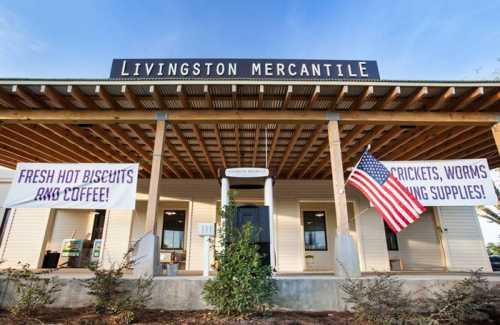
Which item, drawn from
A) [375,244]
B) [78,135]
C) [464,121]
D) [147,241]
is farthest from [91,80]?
[375,244]

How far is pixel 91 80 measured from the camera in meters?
4.52

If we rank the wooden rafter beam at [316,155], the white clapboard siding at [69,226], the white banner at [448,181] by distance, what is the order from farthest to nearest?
the white clapboard siding at [69,226] < the wooden rafter beam at [316,155] < the white banner at [448,181]

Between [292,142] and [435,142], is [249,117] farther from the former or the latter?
[435,142]

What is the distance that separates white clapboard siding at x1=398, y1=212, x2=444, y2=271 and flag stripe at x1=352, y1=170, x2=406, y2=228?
22.2ft

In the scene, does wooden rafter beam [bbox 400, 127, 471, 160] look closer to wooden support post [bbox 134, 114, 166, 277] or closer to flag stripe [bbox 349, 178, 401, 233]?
flag stripe [bbox 349, 178, 401, 233]

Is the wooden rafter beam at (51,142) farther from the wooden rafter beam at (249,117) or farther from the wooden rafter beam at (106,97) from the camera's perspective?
the wooden rafter beam at (106,97)

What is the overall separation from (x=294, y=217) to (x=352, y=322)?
20.1 ft

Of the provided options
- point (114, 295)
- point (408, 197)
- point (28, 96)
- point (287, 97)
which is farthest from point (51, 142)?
point (408, 197)

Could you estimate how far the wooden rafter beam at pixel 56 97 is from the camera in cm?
454

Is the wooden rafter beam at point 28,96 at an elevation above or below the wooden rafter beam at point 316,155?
above

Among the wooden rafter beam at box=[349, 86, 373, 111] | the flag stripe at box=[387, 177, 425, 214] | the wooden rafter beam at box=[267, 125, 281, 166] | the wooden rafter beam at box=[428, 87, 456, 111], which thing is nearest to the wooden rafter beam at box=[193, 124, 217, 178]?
the wooden rafter beam at box=[267, 125, 281, 166]

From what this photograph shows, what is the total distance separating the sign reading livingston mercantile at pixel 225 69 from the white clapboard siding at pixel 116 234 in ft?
17.4

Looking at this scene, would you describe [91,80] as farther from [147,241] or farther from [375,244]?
[375,244]

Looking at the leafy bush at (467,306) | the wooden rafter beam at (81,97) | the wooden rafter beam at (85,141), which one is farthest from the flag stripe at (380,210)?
the wooden rafter beam at (85,141)
